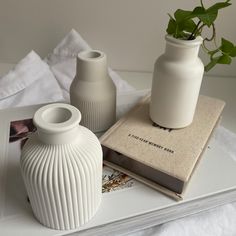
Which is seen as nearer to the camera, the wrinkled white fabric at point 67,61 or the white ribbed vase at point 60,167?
the white ribbed vase at point 60,167

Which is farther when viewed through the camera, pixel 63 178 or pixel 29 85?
pixel 29 85

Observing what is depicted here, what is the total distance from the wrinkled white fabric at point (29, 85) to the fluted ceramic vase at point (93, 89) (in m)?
0.18

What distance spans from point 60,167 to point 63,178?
10 millimetres

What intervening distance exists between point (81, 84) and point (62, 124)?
0.12m

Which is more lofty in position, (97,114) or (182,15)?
(182,15)

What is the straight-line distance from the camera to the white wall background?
2.04 ft

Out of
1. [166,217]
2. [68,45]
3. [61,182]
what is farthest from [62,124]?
[68,45]

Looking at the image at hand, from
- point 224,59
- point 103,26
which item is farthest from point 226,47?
point 103,26

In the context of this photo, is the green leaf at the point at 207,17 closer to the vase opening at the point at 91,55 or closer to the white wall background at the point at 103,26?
the vase opening at the point at 91,55

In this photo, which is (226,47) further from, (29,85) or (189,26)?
(29,85)

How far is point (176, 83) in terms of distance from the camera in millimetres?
359

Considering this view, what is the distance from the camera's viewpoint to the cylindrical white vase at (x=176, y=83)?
35 cm

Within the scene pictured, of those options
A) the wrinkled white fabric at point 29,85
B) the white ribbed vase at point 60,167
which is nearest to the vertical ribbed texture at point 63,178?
the white ribbed vase at point 60,167

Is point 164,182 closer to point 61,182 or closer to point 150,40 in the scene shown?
point 61,182
